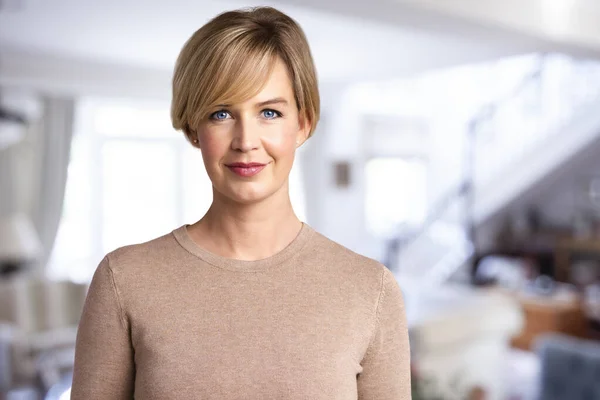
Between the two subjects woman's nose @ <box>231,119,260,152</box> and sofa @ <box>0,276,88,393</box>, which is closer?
woman's nose @ <box>231,119,260,152</box>

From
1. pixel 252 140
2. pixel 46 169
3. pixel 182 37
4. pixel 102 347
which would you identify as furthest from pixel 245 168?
pixel 46 169

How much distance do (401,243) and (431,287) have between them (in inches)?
135

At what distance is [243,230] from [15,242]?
15.0 feet

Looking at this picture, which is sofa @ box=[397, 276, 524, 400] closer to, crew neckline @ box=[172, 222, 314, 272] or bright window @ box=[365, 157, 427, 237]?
crew neckline @ box=[172, 222, 314, 272]

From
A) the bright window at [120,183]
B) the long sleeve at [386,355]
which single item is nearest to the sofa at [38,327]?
the bright window at [120,183]

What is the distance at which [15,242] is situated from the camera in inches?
198

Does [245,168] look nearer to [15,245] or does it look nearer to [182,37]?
[182,37]

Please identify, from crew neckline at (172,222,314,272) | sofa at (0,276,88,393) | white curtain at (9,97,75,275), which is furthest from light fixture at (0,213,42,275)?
crew neckline at (172,222,314,272)

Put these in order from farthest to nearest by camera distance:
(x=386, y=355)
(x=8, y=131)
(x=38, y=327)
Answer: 1. (x=38, y=327)
2. (x=8, y=131)
3. (x=386, y=355)

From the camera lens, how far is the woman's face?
0.88m

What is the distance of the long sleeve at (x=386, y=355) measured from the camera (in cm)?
97

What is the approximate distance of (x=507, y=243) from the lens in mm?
8836

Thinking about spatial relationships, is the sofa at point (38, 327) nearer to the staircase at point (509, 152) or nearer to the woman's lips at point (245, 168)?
the staircase at point (509, 152)

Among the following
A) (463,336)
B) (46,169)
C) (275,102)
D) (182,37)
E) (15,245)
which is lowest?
(463,336)
